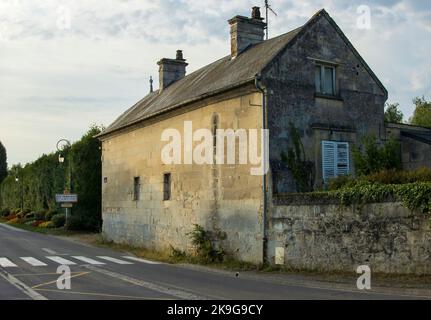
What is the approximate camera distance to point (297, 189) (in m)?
16.8

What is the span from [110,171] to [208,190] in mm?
10746

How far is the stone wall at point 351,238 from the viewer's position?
41.4ft

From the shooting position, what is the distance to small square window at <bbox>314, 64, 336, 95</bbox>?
18.3 meters

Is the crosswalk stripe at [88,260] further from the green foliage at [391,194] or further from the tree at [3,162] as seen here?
the tree at [3,162]

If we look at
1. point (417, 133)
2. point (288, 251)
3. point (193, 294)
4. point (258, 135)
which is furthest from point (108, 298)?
point (417, 133)

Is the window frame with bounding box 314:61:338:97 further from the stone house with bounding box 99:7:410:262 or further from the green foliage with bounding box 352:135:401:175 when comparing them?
the green foliage with bounding box 352:135:401:175

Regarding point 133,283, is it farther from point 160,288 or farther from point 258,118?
point 258,118

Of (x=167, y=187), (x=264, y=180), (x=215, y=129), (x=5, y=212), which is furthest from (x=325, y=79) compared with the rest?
(x=5, y=212)

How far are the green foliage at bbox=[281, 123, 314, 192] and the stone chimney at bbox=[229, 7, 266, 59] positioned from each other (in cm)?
592

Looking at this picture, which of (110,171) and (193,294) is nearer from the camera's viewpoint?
(193,294)

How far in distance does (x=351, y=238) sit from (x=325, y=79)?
6727 mm

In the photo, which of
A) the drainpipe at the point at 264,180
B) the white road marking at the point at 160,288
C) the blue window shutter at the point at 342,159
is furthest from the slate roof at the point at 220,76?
the white road marking at the point at 160,288

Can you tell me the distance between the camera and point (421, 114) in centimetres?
4197

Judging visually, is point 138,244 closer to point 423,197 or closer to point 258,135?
point 258,135
